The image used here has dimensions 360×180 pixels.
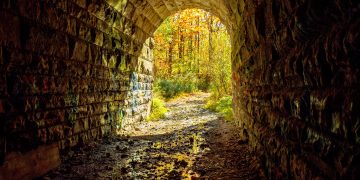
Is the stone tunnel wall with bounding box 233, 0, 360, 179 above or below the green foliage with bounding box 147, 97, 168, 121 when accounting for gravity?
above

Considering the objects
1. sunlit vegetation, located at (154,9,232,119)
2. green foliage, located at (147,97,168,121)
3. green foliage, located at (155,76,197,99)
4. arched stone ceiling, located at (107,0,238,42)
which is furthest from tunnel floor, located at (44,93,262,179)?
green foliage, located at (155,76,197,99)

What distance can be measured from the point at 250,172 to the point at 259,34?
5.33 ft

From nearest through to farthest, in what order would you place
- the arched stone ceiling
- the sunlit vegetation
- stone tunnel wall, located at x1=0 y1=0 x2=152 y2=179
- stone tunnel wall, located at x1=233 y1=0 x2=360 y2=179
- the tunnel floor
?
1. stone tunnel wall, located at x1=233 y1=0 x2=360 y2=179
2. stone tunnel wall, located at x1=0 y1=0 x2=152 y2=179
3. the tunnel floor
4. the arched stone ceiling
5. the sunlit vegetation

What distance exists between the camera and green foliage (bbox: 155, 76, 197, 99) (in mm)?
18531

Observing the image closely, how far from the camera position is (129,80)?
302 inches

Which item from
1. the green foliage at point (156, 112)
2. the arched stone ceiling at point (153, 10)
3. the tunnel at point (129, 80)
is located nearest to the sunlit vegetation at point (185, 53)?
the green foliage at point (156, 112)

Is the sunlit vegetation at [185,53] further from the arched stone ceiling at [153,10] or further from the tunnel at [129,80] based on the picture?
the tunnel at [129,80]

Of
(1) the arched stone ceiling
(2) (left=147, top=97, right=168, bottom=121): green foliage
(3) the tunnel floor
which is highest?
(1) the arched stone ceiling

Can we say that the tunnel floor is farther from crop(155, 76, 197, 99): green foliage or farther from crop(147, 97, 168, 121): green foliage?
crop(155, 76, 197, 99): green foliage

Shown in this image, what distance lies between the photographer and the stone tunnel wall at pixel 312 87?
1.12 meters

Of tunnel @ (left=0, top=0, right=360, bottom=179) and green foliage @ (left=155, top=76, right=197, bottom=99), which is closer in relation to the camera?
tunnel @ (left=0, top=0, right=360, bottom=179)

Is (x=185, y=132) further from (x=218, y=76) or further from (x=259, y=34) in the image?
(x=218, y=76)

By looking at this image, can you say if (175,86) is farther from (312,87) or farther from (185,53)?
(312,87)

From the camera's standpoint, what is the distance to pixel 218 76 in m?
13.0
